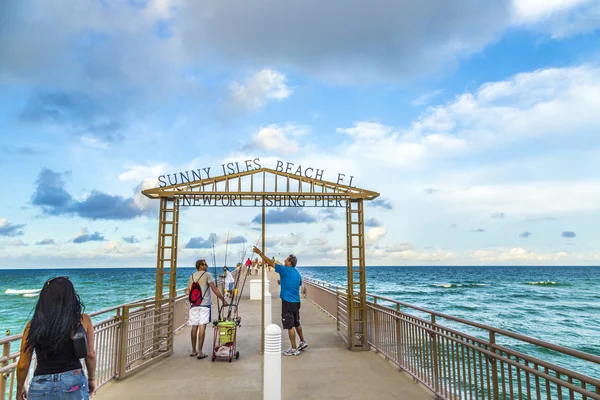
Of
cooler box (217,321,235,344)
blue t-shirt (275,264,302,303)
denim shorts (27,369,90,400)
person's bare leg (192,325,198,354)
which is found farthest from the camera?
blue t-shirt (275,264,302,303)

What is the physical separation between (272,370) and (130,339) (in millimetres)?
2958

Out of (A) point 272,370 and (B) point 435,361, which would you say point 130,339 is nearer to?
(A) point 272,370

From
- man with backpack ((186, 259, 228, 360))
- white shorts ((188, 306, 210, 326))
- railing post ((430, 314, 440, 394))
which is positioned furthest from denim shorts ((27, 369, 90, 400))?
white shorts ((188, 306, 210, 326))

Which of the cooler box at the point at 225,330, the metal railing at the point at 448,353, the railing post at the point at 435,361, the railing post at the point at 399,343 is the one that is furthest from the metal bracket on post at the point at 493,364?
the cooler box at the point at 225,330

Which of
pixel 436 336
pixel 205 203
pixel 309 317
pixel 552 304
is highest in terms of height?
pixel 205 203

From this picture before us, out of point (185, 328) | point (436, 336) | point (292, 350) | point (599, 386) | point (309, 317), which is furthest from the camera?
point (309, 317)

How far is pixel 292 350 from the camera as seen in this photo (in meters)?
7.75

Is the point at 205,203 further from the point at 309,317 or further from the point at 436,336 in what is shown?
the point at 309,317

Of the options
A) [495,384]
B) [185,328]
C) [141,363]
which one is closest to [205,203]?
[141,363]

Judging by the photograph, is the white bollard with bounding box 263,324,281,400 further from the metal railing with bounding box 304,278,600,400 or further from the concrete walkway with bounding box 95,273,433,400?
the metal railing with bounding box 304,278,600,400

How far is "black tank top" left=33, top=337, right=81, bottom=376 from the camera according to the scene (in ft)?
9.57

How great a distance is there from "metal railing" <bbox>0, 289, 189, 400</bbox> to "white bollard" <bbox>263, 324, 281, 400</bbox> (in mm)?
2117

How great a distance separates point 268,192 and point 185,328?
5.13 meters

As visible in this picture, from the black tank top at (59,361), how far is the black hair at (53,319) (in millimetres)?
22
